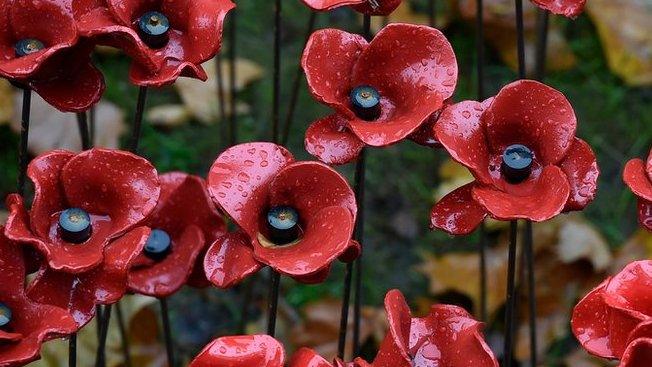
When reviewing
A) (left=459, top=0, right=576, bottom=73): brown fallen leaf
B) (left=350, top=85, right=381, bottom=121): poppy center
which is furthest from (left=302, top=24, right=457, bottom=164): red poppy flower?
(left=459, top=0, right=576, bottom=73): brown fallen leaf

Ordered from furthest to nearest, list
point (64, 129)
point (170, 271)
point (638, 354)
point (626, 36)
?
1. point (626, 36)
2. point (64, 129)
3. point (170, 271)
4. point (638, 354)

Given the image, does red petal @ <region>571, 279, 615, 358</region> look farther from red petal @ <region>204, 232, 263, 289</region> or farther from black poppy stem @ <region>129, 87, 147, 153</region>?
black poppy stem @ <region>129, 87, 147, 153</region>

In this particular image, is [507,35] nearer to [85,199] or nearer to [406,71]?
[406,71]

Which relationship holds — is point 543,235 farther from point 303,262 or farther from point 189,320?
point 303,262

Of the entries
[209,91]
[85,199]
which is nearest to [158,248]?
[85,199]

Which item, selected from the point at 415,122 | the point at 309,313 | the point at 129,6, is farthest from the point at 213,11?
the point at 309,313

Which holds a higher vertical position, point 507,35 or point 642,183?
point 642,183
